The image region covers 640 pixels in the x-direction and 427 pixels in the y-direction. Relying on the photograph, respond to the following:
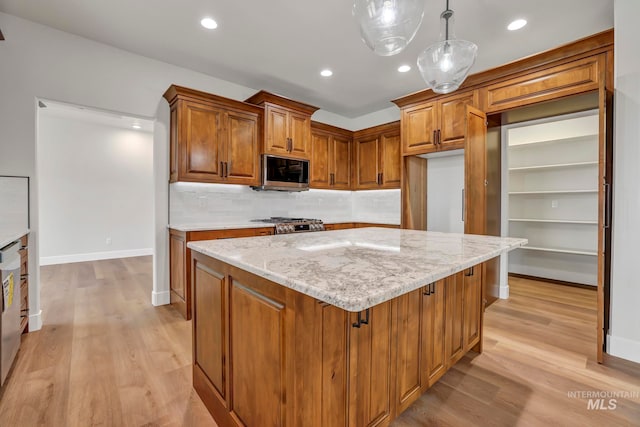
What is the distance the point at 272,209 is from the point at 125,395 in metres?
2.87

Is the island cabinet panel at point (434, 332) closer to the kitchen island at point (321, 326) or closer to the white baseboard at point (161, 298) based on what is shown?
the kitchen island at point (321, 326)

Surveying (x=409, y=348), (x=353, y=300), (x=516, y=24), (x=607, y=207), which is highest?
(x=516, y=24)

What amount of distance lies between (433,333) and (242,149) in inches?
115

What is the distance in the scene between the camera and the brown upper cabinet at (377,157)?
450 centimetres

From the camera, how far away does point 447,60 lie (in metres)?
1.92

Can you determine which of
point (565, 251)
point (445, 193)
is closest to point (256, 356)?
point (445, 193)

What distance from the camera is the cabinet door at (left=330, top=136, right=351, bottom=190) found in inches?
192

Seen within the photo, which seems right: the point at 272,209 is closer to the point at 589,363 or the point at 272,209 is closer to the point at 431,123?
the point at 431,123

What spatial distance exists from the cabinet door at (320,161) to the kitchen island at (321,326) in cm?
291

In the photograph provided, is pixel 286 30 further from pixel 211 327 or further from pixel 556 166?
pixel 556 166

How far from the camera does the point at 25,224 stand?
2.58 metres

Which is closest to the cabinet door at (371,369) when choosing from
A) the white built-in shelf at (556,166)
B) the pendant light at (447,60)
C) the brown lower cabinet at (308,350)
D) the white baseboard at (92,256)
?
the brown lower cabinet at (308,350)

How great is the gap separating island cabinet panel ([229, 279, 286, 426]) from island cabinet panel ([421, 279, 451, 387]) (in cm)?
86

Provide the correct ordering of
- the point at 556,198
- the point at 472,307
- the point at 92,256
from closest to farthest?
the point at 472,307 → the point at 556,198 → the point at 92,256
